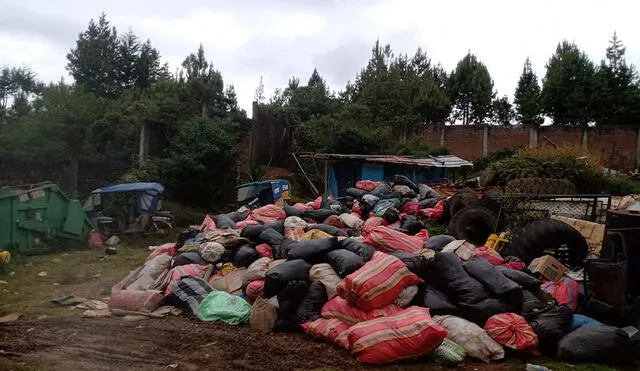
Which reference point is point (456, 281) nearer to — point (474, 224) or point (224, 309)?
point (224, 309)

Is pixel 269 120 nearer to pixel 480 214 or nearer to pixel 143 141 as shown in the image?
pixel 143 141

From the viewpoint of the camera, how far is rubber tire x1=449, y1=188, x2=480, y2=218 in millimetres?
8477

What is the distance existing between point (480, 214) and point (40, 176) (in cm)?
1153

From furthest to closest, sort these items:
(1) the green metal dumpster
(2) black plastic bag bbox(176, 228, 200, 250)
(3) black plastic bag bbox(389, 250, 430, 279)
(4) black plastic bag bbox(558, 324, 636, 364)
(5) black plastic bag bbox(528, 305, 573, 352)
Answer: (1) the green metal dumpster → (2) black plastic bag bbox(176, 228, 200, 250) → (3) black plastic bag bbox(389, 250, 430, 279) → (5) black plastic bag bbox(528, 305, 573, 352) → (4) black plastic bag bbox(558, 324, 636, 364)

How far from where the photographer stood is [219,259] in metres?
6.45

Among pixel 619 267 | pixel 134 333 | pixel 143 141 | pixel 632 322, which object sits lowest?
pixel 134 333

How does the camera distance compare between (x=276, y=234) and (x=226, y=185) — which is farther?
(x=226, y=185)


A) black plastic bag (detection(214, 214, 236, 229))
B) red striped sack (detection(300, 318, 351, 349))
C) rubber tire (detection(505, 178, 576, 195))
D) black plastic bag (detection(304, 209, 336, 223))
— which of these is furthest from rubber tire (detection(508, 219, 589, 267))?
black plastic bag (detection(214, 214, 236, 229))

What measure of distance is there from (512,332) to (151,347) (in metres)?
3.02

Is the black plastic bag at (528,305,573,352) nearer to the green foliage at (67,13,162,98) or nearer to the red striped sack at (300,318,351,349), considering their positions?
the red striped sack at (300,318,351,349)

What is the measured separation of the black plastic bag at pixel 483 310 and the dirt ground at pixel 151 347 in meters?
0.40

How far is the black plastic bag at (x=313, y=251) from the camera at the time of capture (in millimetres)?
5469

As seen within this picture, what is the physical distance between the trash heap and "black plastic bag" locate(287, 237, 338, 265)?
0.04 feet

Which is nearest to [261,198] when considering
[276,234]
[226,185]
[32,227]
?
[226,185]
